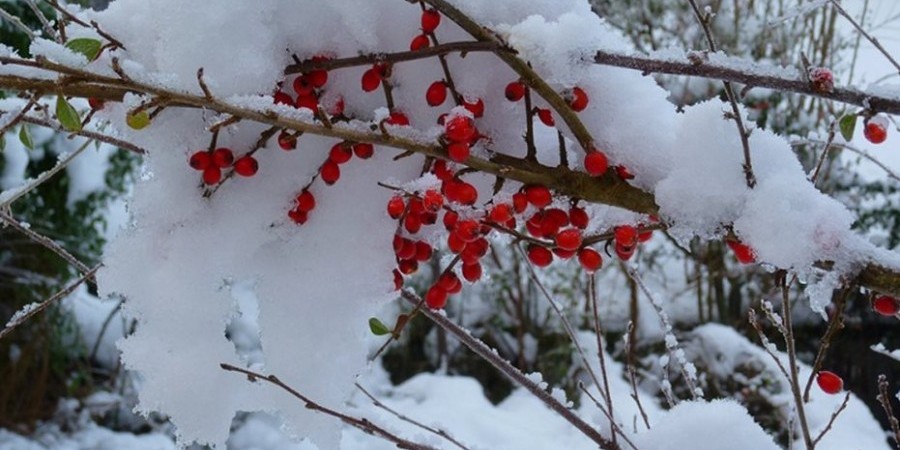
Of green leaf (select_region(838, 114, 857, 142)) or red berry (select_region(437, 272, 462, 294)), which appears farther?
red berry (select_region(437, 272, 462, 294))

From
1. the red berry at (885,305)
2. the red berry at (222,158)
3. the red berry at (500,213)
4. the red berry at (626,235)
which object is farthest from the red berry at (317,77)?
the red berry at (885,305)

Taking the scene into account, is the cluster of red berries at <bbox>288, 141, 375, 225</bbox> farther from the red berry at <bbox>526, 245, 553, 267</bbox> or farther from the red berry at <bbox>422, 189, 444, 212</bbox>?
the red berry at <bbox>526, 245, 553, 267</bbox>

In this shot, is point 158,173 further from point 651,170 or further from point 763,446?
point 763,446

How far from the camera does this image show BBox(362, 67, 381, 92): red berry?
74cm

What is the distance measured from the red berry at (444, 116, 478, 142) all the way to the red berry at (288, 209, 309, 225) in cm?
19

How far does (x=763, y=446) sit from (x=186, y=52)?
77 cm

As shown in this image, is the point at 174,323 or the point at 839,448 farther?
the point at 839,448

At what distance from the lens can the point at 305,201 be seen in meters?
0.74

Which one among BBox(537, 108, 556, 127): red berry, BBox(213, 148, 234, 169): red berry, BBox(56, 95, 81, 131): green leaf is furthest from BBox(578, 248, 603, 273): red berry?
BBox(56, 95, 81, 131): green leaf

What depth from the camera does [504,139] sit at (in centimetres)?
77

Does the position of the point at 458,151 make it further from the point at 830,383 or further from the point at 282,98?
the point at 830,383

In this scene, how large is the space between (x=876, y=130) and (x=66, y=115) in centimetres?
69

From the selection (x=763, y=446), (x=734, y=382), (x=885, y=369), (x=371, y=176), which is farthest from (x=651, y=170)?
(x=885, y=369)

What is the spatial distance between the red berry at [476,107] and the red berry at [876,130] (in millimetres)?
334
